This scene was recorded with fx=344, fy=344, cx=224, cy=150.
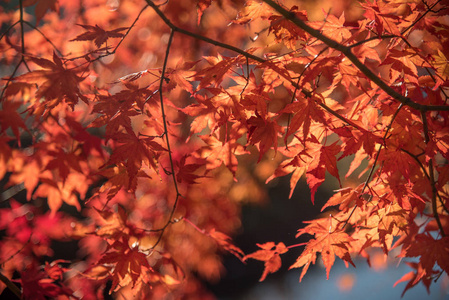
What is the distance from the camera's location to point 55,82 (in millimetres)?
1102

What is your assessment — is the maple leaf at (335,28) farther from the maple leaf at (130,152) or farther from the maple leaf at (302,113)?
the maple leaf at (130,152)

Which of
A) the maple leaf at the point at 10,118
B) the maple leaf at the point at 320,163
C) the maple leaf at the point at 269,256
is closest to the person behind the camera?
the maple leaf at the point at 320,163

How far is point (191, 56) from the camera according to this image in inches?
99.0

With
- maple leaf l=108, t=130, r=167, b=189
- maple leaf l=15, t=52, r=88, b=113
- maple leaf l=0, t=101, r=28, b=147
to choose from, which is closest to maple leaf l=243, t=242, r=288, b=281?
maple leaf l=108, t=130, r=167, b=189

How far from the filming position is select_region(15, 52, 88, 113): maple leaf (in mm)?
1078

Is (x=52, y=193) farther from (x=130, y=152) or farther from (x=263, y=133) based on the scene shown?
(x=263, y=133)

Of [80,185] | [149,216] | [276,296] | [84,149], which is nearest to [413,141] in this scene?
[84,149]

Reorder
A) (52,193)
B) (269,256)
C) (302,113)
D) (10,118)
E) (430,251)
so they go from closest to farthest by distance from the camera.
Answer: (302,113) < (430,251) < (10,118) < (269,256) < (52,193)

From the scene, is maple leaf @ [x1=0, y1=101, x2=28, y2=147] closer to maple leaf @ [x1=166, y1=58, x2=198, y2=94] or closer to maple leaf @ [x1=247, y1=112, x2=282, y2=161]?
maple leaf @ [x1=166, y1=58, x2=198, y2=94]

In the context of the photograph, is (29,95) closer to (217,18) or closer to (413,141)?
(217,18)

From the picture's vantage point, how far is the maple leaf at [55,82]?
108cm

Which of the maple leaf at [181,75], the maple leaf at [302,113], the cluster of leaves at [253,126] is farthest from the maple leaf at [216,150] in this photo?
the maple leaf at [302,113]

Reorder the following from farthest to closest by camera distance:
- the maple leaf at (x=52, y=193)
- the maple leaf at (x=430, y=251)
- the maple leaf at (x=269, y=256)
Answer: the maple leaf at (x=52, y=193) < the maple leaf at (x=269, y=256) < the maple leaf at (x=430, y=251)

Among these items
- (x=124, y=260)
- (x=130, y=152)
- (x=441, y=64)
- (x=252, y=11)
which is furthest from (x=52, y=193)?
(x=441, y=64)
